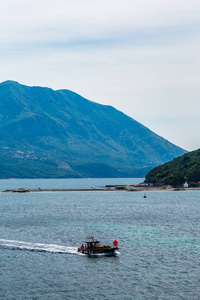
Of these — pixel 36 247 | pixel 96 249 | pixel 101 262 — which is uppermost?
pixel 96 249

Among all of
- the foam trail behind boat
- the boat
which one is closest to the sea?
the foam trail behind boat

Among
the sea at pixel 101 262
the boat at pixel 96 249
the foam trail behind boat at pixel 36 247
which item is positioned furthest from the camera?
the foam trail behind boat at pixel 36 247

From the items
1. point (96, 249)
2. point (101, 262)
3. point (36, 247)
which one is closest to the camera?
point (101, 262)

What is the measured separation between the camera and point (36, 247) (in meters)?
108

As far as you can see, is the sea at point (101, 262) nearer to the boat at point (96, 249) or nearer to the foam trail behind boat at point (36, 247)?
the foam trail behind boat at point (36, 247)

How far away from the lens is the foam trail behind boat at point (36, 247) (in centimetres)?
10469

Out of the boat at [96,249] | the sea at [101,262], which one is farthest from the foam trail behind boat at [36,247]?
the boat at [96,249]

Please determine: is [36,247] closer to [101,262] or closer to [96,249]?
[96,249]

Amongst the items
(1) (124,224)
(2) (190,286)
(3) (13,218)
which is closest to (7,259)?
(2) (190,286)

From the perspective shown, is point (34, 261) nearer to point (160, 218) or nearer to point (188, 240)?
point (188, 240)

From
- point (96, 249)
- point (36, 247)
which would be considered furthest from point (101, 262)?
point (36, 247)

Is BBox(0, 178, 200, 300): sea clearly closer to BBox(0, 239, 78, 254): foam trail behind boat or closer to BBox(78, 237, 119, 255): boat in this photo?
BBox(0, 239, 78, 254): foam trail behind boat

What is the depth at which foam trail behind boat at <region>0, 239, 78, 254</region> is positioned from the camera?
343ft

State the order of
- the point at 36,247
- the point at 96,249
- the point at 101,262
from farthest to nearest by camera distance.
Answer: the point at 36,247 < the point at 96,249 < the point at 101,262
